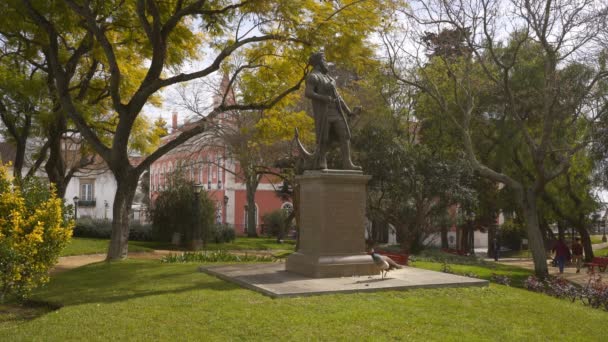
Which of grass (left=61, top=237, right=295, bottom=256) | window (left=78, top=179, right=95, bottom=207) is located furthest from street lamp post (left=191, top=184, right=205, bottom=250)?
window (left=78, top=179, right=95, bottom=207)

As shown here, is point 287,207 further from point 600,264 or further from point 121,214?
point 121,214

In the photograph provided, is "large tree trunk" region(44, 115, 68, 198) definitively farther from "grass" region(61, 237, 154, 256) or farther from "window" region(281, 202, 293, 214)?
"window" region(281, 202, 293, 214)

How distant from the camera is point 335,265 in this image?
9.91 metres

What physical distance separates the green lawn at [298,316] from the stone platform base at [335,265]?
4.34 feet

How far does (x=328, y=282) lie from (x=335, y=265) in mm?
616

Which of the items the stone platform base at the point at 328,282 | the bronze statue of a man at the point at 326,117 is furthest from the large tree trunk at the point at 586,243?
the bronze statue of a man at the point at 326,117

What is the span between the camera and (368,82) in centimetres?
2709

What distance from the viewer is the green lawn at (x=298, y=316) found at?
6.66 meters

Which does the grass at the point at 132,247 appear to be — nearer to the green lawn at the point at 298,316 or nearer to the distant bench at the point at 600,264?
the green lawn at the point at 298,316

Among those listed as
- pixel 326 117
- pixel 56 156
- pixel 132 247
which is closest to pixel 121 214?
pixel 56 156

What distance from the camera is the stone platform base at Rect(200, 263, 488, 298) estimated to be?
866 cm

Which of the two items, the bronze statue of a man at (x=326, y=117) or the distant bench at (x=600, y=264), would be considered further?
the distant bench at (x=600, y=264)

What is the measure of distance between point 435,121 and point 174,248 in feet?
43.3

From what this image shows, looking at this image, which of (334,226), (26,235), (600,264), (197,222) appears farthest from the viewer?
(197,222)
